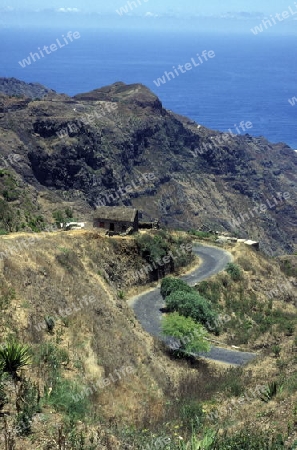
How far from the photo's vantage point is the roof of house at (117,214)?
4606 cm

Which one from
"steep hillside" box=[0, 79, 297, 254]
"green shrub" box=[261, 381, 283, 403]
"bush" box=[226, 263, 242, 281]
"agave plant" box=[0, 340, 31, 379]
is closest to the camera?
"agave plant" box=[0, 340, 31, 379]

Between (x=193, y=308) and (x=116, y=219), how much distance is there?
1604 cm

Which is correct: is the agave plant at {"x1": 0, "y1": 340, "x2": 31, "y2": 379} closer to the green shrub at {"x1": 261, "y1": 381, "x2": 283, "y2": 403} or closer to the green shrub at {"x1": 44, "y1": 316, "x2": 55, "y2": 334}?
the green shrub at {"x1": 44, "y1": 316, "x2": 55, "y2": 334}

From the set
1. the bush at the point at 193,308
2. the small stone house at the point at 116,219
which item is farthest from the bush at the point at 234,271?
the bush at the point at 193,308

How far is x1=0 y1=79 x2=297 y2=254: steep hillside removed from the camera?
10806 cm

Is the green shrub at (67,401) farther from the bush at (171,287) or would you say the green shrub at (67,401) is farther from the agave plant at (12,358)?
the bush at (171,287)

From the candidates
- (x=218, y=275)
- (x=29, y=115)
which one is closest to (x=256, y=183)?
(x=29, y=115)

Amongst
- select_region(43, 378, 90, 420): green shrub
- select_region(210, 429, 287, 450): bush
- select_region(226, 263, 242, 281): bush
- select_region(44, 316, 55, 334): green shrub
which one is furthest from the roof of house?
select_region(210, 429, 287, 450): bush

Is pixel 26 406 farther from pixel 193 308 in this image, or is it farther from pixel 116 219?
pixel 116 219

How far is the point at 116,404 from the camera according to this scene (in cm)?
1852

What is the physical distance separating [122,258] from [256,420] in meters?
22.8

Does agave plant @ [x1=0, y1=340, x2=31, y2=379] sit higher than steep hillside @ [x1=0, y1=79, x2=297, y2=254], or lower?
lower

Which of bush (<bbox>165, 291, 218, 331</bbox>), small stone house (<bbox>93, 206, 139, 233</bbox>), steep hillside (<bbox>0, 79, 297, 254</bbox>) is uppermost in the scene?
steep hillside (<bbox>0, 79, 297, 254</bbox>)

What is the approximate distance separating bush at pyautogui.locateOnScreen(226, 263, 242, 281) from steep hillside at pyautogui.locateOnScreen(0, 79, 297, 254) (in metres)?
47.1
